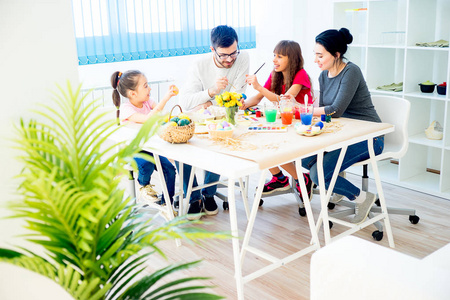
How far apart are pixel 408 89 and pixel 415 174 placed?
69 centimetres

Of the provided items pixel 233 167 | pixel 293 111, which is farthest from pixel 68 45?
pixel 293 111

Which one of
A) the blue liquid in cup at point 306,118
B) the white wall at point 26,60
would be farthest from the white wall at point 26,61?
the blue liquid in cup at point 306,118

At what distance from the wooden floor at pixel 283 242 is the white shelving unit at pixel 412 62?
241 mm

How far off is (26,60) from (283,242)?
186 centimetres

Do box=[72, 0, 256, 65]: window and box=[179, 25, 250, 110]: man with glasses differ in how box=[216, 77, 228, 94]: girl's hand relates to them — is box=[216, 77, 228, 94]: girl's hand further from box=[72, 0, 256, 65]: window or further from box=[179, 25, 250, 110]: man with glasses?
box=[72, 0, 256, 65]: window

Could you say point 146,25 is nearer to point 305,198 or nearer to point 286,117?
point 286,117

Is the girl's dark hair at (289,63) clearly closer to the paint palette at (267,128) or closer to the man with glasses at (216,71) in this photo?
the man with glasses at (216,71)

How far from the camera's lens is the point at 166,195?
9.96 feet

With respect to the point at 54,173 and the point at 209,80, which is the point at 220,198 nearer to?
the point at 209,80

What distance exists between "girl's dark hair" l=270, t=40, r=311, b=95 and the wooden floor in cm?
85

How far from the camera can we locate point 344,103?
9.96 feet

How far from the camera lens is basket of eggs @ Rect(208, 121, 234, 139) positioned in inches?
103

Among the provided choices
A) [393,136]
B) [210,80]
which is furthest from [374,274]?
[210,80]

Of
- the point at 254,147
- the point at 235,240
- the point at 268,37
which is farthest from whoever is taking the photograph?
the point at 268,37
